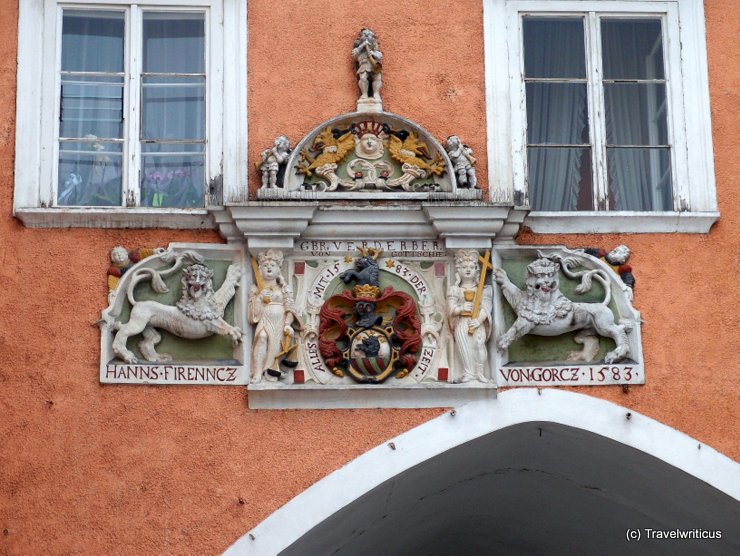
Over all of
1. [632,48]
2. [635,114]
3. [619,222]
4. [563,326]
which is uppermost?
[632,48]

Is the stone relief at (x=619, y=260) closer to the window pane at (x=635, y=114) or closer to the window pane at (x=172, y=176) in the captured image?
the window pane at (x=635, y=114)

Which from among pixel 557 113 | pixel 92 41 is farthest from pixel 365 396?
pixel 92 41

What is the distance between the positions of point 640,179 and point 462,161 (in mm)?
1456

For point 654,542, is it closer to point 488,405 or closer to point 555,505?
point 555,505

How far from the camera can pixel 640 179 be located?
588 inches

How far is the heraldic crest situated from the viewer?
1411 cm

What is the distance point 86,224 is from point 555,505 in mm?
4677

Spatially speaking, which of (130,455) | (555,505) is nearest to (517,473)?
(555,505)

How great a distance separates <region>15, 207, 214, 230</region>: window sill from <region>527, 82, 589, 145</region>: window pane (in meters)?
2.69

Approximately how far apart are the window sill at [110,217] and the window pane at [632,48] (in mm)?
3447

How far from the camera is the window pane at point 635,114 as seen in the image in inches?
593

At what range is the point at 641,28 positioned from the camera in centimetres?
1523

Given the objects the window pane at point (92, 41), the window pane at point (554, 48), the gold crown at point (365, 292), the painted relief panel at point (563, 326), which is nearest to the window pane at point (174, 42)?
the window pane at point (92, 41)

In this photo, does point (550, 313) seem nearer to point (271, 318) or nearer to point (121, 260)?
point (271, 318)
